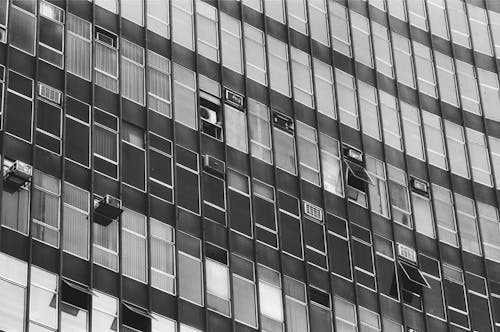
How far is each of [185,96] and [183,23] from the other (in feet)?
12.0

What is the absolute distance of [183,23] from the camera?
65.5 metres

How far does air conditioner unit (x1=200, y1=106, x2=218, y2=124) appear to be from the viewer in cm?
6309

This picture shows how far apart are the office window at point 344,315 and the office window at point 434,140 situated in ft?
32.8

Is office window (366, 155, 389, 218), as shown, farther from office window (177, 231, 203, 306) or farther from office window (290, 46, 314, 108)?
office window (177, 231, 203, 306)

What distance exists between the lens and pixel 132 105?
61062mm

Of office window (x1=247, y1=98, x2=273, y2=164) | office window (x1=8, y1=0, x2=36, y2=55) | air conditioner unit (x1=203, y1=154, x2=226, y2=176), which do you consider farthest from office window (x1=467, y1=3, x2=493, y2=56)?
office window (x1=8, y1=0, x2=36, y2=55)

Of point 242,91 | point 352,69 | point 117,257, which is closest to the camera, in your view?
point 117,257

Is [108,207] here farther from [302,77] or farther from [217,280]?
[302,77]

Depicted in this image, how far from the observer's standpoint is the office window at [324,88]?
67750mm

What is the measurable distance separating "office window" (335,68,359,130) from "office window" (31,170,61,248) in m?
A: 15.3

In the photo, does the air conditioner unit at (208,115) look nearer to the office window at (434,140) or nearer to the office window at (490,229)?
the office window at (434,140)

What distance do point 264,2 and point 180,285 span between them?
15.5m

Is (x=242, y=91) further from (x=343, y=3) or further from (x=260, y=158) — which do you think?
(x=343, y=3)

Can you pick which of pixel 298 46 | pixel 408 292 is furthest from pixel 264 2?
pixel 408 292
